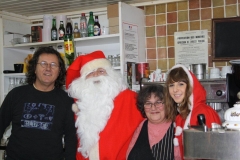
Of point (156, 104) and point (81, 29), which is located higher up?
point (81, 29)

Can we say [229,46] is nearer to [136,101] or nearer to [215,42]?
[215,42]

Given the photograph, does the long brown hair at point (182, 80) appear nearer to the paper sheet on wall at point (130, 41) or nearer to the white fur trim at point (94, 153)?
the white fur trim at point (94, 153)

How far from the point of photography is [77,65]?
2449 mm

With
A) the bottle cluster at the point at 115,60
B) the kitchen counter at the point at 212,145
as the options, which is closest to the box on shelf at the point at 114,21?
the bottle cluster at the point at 115,60

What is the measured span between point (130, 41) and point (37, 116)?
3.84 feet

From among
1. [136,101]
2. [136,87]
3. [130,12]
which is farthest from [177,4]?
[136,101]

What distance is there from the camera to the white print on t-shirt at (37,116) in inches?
81.6

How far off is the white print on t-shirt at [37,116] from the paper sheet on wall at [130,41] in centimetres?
98

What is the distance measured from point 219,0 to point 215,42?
0.37 metres

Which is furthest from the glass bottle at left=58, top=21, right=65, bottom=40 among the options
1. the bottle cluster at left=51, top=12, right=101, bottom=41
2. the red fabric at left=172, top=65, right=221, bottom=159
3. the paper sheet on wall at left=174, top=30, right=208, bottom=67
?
the red fabric at left=172, top=65, right=221, bottom=159

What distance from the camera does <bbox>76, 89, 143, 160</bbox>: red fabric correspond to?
2139 mm

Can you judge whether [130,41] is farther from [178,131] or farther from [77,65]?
[178,131]

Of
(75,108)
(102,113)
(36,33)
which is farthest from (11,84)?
(102,113)

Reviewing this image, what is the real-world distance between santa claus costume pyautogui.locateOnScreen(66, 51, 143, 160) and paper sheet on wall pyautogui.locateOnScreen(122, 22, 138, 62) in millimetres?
428
